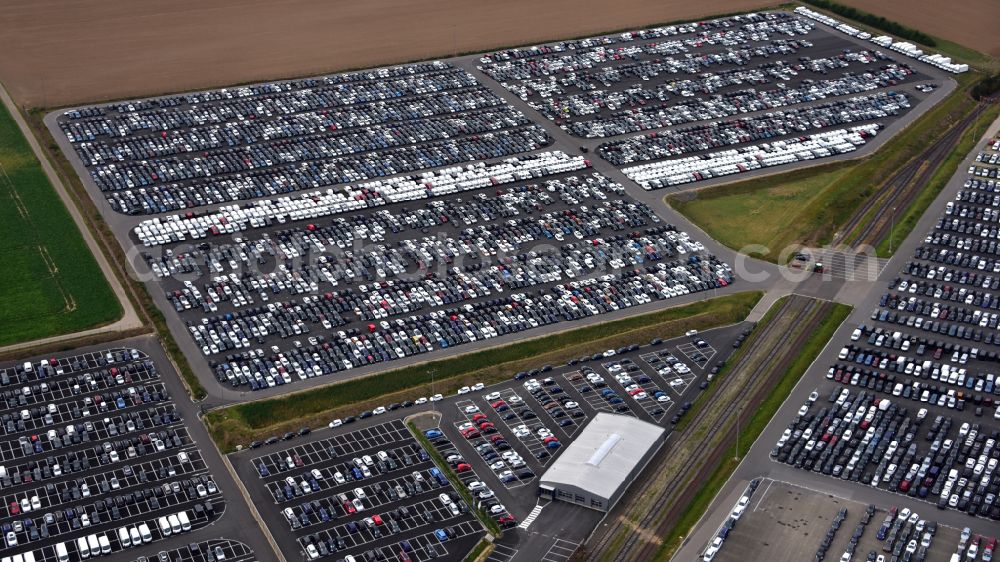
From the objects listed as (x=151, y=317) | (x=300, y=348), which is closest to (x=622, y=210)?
(x=300, y=348)

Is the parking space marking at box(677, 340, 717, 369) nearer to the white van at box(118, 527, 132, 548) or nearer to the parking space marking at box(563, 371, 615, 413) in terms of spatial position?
the parking space marking at box(563, 371, 615, 413)

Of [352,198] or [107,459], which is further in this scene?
[352,198]

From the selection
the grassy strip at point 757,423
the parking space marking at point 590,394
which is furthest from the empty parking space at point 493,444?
the grassy strip at point 757,423

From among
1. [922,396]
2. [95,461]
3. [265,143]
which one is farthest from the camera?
[265,143]

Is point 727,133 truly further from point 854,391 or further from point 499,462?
point 499,462

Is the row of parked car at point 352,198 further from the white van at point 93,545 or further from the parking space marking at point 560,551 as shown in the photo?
the parking space marking at point 560,551

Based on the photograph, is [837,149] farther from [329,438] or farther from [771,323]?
[329,438]

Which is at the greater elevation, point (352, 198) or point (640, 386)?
point (352, 198)

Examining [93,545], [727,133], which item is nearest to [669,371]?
[93,545]
